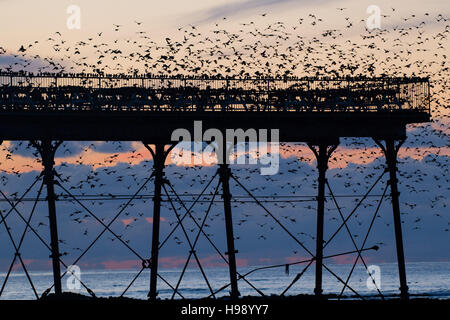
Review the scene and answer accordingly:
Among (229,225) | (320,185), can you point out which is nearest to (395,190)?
(320,185)

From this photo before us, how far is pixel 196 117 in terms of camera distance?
144ft

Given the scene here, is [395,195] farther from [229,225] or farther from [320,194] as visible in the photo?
[229,225]

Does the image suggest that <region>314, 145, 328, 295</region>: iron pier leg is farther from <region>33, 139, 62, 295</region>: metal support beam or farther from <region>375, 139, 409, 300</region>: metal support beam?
<region>33, 139, 62, 295</region>: metal support beam

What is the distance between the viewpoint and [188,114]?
43.8m

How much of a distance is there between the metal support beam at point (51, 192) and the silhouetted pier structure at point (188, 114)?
0.04 meters

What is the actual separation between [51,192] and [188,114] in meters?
6.12

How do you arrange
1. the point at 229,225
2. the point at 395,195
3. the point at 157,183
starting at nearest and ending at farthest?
the point at 229,225
the point at 157,183
the point at 395,195

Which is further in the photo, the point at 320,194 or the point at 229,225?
the point at 320,194

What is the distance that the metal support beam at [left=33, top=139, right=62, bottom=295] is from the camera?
44250 mm

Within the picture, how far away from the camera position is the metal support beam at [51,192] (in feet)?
145

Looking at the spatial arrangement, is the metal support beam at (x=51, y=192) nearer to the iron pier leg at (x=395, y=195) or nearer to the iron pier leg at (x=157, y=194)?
the iron pier leg at (x=157, y=194)
